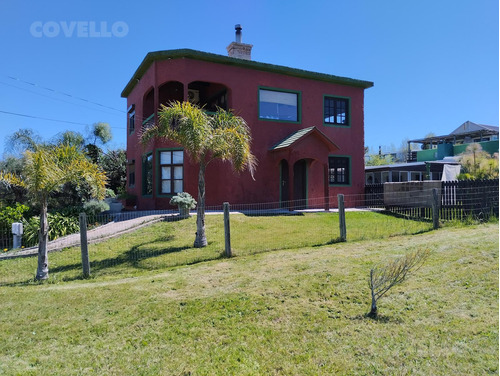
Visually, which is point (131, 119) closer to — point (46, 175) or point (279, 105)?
point (279, 105)

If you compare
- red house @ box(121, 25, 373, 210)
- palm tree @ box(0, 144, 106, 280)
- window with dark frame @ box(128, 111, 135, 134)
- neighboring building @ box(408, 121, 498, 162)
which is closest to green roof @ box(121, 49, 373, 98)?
red house @ box(121, 25, 373, 210)

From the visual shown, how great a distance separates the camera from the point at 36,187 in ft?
26.2

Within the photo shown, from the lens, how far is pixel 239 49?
58.9 ft

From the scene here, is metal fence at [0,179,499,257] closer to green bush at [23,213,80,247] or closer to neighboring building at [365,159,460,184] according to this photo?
green bush at [23,213,80,247]

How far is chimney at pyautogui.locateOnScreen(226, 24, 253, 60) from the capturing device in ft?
58.7

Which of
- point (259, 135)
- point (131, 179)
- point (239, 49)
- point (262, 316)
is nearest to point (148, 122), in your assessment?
point (131, 179)

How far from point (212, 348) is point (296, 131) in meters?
14.6

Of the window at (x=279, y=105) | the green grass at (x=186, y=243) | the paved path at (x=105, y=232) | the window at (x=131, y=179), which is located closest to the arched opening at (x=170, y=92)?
the window at (x=279, y=105)

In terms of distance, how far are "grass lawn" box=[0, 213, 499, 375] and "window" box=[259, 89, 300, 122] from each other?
10.2 meters

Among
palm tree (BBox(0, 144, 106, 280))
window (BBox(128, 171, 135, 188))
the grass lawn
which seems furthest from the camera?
window (BBox(128, 171, 135, 188))

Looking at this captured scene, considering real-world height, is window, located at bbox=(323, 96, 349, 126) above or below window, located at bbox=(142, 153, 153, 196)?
above

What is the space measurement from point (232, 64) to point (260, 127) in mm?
3143

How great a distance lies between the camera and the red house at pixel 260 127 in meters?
15.8

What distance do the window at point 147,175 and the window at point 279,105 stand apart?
5696 mm
